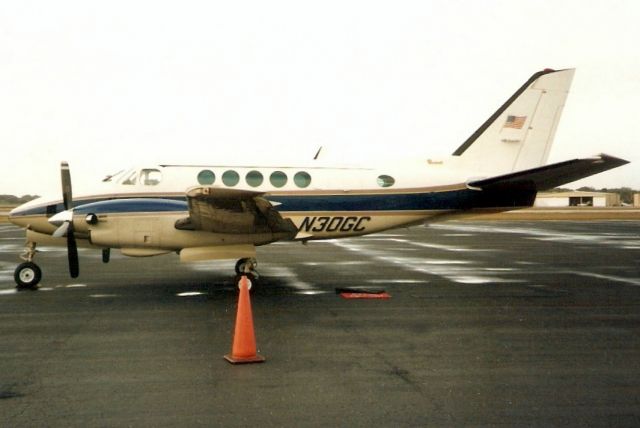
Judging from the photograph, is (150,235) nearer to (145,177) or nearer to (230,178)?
(145,177)

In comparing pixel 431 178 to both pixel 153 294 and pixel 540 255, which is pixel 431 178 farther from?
pixel 540 255

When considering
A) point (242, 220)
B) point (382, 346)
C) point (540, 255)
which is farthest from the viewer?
point (540, 255)

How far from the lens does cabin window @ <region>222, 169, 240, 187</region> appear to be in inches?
602

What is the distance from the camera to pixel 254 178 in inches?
607

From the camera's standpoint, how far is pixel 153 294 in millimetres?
14211

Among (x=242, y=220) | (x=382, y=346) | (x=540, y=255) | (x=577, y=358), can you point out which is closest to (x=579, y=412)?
(x=577, y=358)

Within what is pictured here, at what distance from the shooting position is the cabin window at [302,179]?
15.7m

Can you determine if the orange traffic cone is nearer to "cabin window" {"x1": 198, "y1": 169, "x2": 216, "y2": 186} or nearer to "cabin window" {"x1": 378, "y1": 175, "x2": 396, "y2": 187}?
"cabin window" {"x1": 198, "y1": 169, "x2": 216, "y2": 186}

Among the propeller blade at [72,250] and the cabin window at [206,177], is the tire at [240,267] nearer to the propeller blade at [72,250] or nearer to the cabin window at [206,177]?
the cabin window at [206,177]

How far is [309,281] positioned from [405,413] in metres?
10.5

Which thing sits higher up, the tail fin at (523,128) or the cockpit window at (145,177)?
the tail fin at (523,128)

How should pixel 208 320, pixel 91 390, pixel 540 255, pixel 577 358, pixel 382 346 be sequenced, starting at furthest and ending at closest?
1. pixel 540 255
2. pixel 208 320
3. pixel 382 346
4. pixel 577 358
5. pixel 91 390

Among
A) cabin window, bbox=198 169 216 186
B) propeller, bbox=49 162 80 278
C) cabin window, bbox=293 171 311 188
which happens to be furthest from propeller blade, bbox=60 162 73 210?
cabin window, bbox=293 171 311 188

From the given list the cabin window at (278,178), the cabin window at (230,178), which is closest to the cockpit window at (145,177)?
the cabin window at (230,178)
